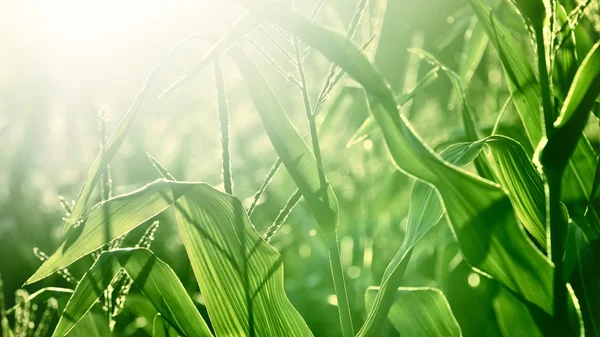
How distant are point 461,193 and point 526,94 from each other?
0.16m

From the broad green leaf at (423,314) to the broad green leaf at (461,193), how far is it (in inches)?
4.0

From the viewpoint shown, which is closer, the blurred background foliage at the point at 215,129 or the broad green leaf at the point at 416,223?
the broad green leaf at the point at 416,223

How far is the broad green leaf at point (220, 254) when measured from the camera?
0.44 metres

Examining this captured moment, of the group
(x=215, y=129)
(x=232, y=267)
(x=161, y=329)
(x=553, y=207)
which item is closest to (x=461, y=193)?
(x=553, y=207)

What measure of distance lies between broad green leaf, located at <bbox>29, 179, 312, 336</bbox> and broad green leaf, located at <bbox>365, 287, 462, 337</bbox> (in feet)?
0.42

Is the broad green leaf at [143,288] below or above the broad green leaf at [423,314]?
above

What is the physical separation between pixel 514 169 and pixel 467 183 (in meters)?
0.13

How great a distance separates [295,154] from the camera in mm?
464

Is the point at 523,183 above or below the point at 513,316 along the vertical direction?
above

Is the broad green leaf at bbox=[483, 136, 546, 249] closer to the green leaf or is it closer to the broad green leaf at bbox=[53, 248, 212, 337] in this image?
the green leaf

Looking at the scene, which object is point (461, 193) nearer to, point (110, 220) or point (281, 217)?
point (281, 217)

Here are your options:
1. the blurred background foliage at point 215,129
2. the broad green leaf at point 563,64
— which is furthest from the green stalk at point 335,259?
the broad green leaf at point 563,64

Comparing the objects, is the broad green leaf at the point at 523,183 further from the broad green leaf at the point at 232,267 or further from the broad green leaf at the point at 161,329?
the broad green leaf at the point at 161,329

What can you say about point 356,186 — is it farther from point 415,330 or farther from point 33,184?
point 33,184
